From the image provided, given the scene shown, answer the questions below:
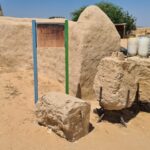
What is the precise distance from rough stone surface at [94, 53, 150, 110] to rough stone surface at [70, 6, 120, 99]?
0.59 m

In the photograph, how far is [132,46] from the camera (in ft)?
18.0

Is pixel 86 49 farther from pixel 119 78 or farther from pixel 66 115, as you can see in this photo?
pixel 66 115

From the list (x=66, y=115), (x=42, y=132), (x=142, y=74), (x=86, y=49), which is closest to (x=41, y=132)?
(x=42, y=132)

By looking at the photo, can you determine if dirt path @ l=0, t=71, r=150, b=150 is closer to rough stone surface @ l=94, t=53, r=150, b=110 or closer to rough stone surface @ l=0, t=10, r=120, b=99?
rough stone surface @ l=94, t=53, r=150, b=110

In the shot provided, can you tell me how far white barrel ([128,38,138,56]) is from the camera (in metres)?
5.41

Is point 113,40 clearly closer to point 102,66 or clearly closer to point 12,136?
point 102,66

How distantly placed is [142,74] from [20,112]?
2.22 m

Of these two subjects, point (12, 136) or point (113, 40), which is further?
point (113, 40)

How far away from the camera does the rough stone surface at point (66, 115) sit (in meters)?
4.08

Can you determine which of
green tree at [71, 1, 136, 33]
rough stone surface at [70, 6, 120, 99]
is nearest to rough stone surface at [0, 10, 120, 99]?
rough stone surface at [70, 6, 120, 99]

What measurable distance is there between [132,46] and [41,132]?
7.70 feet

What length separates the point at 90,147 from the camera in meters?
4.11

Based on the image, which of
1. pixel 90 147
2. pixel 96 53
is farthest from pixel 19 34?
pixel 90 147

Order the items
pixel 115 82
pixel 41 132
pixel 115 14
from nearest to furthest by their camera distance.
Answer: pixel 41 132
pixel 115 82
pixel 115 14
